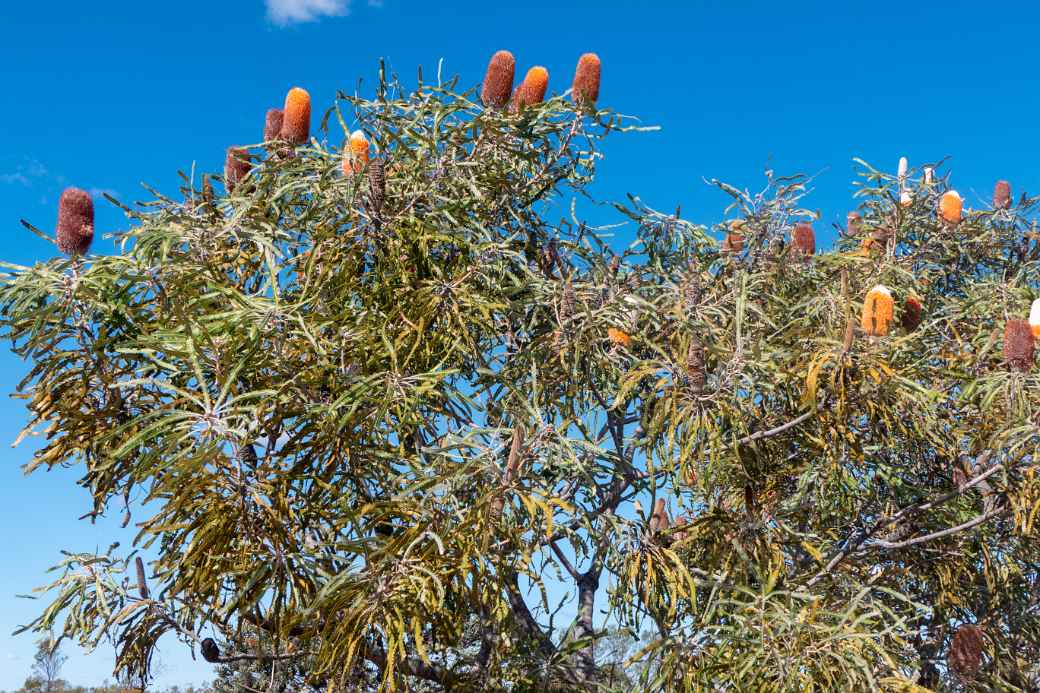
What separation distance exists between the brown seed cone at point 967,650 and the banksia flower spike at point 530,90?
11.1 feet

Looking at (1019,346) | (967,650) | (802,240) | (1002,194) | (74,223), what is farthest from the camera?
(1002,194)

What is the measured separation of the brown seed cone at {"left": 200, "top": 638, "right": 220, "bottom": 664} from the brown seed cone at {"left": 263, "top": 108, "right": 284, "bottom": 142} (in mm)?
2095

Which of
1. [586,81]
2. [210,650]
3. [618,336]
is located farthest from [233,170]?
[210,650]

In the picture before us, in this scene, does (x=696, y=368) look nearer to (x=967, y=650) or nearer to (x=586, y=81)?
(x=586, y=81)

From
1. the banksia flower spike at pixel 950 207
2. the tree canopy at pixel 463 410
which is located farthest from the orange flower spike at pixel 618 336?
the banksia flower spike at pixel 950 207

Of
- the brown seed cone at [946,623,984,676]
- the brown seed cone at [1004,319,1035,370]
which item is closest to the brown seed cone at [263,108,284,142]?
the brown seed cone at [1004,319,1035,370]

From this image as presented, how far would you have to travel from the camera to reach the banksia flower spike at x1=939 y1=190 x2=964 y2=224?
5762 mm

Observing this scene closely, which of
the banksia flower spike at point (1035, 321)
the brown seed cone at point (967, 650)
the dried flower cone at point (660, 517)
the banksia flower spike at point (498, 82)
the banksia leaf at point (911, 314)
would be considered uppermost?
the banksia flower spike at point (498, 82)

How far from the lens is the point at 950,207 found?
18.9 ft

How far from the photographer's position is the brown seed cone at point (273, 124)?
4238 mm

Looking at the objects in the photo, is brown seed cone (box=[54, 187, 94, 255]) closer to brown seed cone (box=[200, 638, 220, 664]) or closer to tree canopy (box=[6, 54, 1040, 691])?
tree canopy (box=[6, 54, 1040, 691])

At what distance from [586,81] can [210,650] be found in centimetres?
283

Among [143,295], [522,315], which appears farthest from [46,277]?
[522,315]

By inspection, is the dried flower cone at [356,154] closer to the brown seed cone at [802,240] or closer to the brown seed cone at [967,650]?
the brown seed cone at [802,240]
